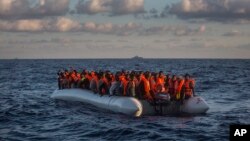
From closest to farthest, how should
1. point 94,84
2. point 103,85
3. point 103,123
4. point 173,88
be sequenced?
1. point 103,123
2. point 173,88
3. point 103,85
4. point 94,84

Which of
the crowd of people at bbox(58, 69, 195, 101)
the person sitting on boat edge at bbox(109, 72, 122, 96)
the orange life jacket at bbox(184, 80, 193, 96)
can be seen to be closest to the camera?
the crowd of people at bbox(58, 69, 195, 101)

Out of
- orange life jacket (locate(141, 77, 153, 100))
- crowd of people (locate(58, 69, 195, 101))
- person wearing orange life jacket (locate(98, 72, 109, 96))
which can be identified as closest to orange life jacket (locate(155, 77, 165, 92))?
crowd of people (locate(58, 69, 195, 101))

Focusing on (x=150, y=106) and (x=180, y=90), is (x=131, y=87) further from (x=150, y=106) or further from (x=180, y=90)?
(x=180, y=90)

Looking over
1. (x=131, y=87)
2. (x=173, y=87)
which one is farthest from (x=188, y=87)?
(x=131, y=87)

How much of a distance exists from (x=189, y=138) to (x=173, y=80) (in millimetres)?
5520

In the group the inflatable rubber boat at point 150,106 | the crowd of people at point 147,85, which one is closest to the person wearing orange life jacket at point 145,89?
the crowd of people at point 147,85

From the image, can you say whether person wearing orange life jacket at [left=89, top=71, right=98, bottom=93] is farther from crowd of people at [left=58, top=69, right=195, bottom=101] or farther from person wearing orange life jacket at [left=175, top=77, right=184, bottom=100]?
person wearing orange life jacket at [left=175, top=77, right=184, bottom=100]

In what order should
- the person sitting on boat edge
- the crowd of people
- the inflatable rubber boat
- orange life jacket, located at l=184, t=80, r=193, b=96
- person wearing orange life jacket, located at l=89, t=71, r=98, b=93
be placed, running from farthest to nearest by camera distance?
person wearing orange life jacket, located at l=89, t=71, r=98, b=93 < the person sitting on boat edge < orange life jacket, located at l=184, t=80, r=193, b=96 < the crowd of people < the inflatable rubber boat

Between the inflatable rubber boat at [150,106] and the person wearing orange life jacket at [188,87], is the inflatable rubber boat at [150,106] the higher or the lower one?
the lower one

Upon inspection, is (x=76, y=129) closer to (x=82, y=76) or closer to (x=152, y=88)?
(x=152, y=88)

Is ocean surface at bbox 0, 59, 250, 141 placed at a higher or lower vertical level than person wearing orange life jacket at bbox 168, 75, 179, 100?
lower

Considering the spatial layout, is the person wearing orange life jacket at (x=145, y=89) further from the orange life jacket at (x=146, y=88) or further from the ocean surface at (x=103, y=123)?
the ocean surface at (x=103, y=123)

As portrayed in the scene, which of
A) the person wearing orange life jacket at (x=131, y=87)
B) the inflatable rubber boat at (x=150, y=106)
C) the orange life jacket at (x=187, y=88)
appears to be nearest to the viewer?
the inflatable rubber boat at (x=150, y=106)

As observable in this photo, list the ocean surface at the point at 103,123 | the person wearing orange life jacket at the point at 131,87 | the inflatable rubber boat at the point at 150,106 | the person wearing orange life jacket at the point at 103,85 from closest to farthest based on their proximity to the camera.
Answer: the ocean surface at the point at 103,123, the inflatable rubber boat at the point at 150,106, the person wearing orange life jacket at the point at 131,87, the person wearing orange life jacket at the point at 103,85
